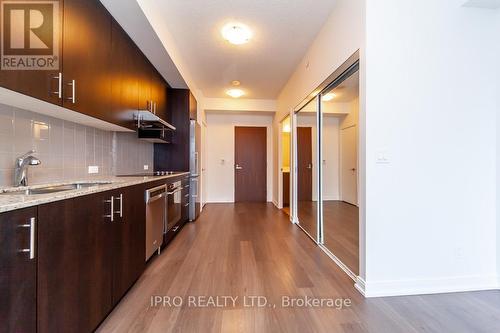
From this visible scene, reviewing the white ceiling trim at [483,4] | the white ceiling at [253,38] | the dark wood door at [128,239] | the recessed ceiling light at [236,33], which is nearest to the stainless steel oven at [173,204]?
the dark wood door at [128,239]

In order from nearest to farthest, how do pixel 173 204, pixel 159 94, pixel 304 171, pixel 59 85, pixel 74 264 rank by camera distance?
pixel 74 264 → pixel 59 85 → pixel 173 204 → pixel 159 94 → pixel 304 171

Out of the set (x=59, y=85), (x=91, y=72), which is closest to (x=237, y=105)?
(x=91, y=72)

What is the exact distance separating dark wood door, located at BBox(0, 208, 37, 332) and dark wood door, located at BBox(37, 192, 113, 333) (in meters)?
0.05

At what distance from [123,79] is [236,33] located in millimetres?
1415

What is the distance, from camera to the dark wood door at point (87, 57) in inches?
60.1

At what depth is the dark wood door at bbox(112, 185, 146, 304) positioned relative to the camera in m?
1.66

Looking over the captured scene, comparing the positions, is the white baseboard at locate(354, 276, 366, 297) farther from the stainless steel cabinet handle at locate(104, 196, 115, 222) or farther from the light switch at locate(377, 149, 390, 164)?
the stainless steel cabinet handle at locate(104, 196, 115, 222)

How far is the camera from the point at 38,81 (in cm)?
130

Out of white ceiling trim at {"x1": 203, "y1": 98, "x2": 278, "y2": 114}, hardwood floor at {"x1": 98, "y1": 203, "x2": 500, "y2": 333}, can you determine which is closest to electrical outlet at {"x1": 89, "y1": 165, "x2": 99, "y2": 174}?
hardwood floor at {"x1": 98, "y1": 203, "x2": 500, "y2": 333}

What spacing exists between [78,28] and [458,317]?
334 centimetres

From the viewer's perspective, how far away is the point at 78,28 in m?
1.61

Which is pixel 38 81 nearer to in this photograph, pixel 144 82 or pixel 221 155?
pixel 144 82

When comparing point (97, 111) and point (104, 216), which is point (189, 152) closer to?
point (97, 111)

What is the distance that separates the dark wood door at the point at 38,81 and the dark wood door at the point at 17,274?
68 centimetres
